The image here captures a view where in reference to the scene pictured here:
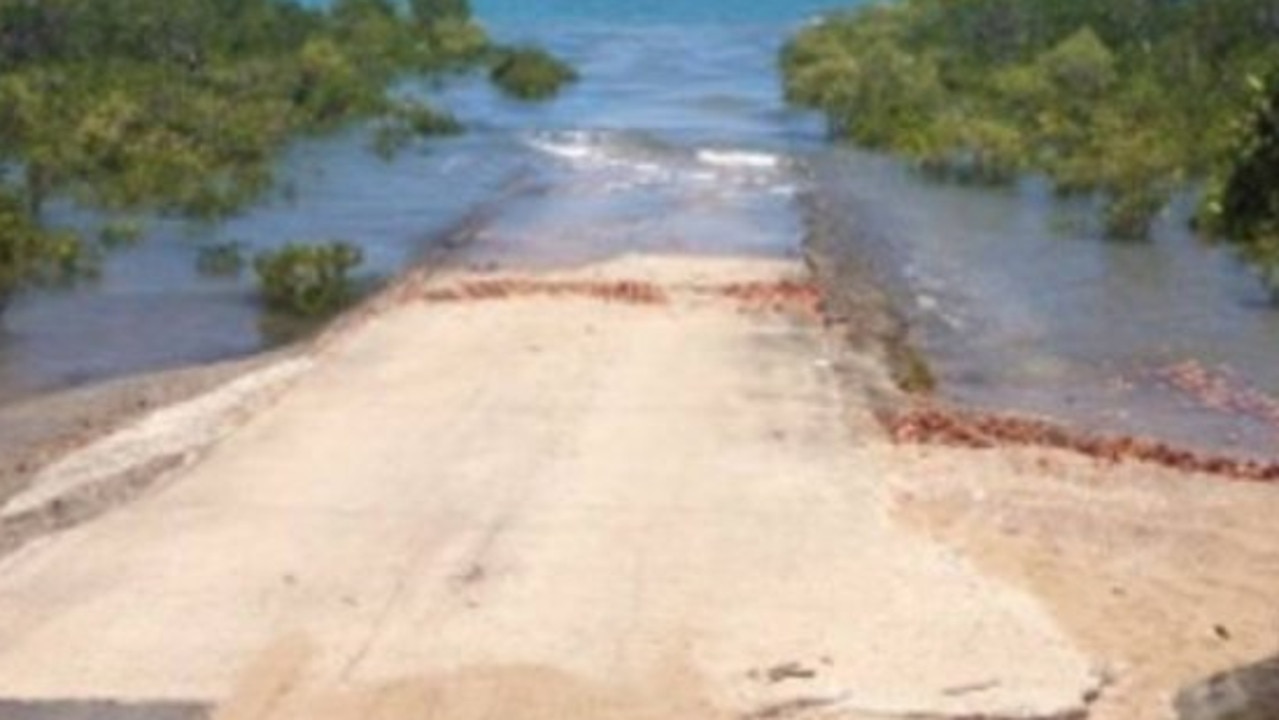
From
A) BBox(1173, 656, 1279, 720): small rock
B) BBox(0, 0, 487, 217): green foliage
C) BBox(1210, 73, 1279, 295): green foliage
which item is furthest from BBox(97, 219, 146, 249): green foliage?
BBox(1173, 656, 1279, 720): small rock

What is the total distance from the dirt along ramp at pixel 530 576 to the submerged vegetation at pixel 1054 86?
1683cm

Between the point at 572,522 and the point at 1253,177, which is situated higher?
the point at 1253,177

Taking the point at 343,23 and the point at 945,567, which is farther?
the point at 343,23

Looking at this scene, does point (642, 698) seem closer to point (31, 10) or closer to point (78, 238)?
point (78, 238)

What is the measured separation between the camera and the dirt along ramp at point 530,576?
17.8 metres

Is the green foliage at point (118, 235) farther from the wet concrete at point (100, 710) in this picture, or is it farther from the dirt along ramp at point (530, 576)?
the wet concrete at point (100, 710)

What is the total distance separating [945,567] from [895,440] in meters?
6.31

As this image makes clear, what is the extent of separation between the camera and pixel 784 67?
288ft

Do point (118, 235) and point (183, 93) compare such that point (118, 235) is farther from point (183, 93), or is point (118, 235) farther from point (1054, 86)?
point (1054, 86)

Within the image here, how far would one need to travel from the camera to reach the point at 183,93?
61938mm

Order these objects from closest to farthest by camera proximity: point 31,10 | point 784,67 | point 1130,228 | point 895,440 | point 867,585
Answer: point 867,585 → point 895,440 → point 1130,228 → point 31,10 → point 784,67

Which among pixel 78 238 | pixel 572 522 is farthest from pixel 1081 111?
pixel 572 522

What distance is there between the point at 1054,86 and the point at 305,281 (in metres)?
31.6

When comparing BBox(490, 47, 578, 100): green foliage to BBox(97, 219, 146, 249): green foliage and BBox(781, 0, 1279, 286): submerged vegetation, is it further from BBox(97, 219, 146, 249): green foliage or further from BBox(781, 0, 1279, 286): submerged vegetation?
BBox(97, 219, 146, 249): green foliage
